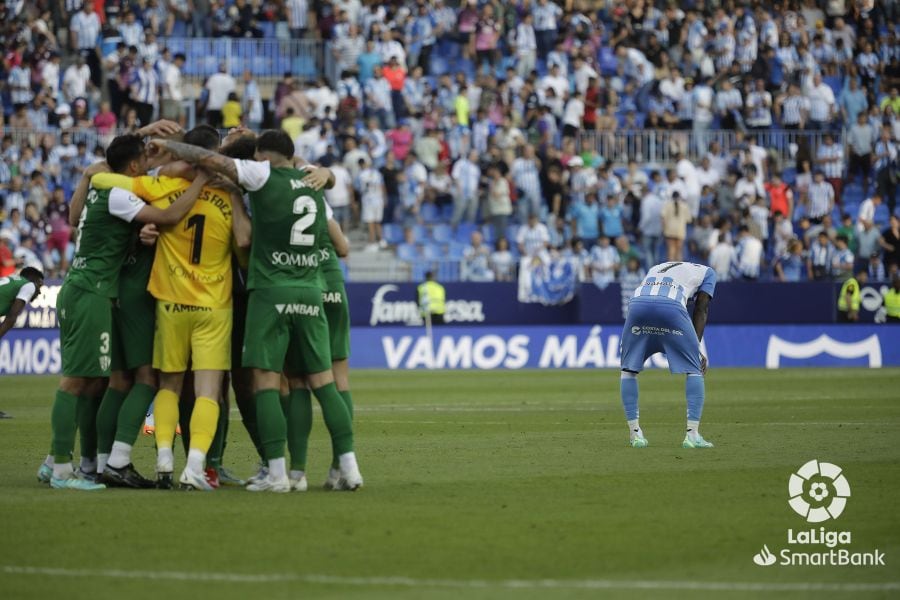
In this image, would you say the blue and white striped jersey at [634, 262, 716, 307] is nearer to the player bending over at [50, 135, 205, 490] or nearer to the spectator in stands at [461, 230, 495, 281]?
the player bending over at [50, 135, 205, 490]

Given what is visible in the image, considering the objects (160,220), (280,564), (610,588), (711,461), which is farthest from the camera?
(711,461)

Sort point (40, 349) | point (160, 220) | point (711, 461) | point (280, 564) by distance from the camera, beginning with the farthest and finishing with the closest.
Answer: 1. point (40, 349)
2. point (711, 461)
3. point (160, 220)
4. point (280, 564)

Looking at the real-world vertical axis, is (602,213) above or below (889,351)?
above

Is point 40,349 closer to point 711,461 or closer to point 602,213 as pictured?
point 602,213

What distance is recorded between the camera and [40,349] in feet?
101

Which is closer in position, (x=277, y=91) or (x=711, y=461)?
(x=711, y=461)

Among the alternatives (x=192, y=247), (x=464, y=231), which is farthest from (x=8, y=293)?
(x=464, y=231)

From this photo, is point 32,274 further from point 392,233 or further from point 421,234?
point 421,234

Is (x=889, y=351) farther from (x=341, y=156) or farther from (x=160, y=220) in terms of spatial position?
(x=160, y=220)

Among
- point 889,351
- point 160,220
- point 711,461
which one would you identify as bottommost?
point 889,351

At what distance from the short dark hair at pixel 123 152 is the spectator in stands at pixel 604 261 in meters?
23.3

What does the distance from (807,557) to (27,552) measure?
4094 mm

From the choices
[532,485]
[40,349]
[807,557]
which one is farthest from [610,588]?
[40,349]

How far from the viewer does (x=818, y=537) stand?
8445mm
